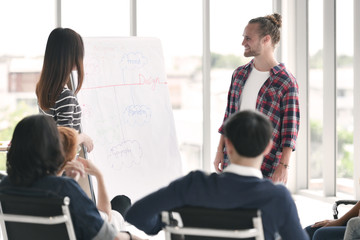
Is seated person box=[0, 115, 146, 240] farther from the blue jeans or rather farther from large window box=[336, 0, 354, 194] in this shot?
large window box=[336, 0, 354, 194]

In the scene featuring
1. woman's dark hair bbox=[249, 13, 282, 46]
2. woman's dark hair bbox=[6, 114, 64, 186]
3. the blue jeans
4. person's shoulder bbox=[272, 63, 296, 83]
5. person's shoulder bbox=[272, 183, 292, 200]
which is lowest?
the blue jeans

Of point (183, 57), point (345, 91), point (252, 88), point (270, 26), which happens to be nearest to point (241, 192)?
point (252, 88)

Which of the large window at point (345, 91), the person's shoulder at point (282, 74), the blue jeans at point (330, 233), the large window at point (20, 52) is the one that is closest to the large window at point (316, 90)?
the large window at point (345, 91)

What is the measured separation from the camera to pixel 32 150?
2.16 m

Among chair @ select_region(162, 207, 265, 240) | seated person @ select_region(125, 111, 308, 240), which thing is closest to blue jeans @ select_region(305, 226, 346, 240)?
seated person @ select_region(125, 111, 308, 240)

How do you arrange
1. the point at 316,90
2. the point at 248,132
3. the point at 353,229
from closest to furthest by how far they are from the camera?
the point at 248,132
the point at 353,229
the point at 316,90

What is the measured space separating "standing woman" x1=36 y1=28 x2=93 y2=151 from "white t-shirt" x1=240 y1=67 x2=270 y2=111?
3.04 ft

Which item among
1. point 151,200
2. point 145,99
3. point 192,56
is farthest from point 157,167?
point 151,200

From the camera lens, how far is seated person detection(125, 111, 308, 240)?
6.30ft

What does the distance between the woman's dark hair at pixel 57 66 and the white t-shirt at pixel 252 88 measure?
36.7 inches

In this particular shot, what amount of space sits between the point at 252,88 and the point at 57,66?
1077 mm

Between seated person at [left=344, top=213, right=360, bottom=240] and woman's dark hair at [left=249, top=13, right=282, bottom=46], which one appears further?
woman's dark hair at [left=249, top=13, right=282, bottom=46]

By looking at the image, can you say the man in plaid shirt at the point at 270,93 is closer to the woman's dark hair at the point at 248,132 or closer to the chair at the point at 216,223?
the woman's dark hair at the point at 248,132

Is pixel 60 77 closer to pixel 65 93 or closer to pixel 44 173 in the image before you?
pixel 65 93
